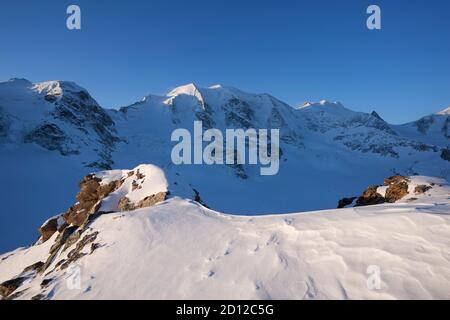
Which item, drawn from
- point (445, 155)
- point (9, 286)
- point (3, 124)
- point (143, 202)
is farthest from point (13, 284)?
point (445, 155)

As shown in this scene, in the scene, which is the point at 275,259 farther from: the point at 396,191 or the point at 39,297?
the point at 396,191

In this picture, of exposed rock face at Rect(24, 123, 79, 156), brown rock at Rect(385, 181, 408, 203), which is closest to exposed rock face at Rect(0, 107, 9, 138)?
exposed rock face at Rect(24, 123, 79, 156)

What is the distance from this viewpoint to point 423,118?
148 metres

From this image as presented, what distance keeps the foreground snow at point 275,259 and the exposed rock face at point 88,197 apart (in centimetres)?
921

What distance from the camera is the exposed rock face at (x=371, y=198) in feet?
50.7

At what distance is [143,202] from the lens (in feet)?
52.2

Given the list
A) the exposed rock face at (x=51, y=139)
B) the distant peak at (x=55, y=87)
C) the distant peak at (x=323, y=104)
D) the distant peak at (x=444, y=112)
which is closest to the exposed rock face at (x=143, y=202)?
the exposed rock face at (x=51, y=139)

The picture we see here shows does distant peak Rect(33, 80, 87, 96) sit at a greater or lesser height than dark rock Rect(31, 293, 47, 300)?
greater

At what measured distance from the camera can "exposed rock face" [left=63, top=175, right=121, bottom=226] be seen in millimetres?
18891

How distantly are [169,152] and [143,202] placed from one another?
45.5 meters

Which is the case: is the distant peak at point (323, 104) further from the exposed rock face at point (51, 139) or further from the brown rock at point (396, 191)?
the brown rock at point (396, 191)
